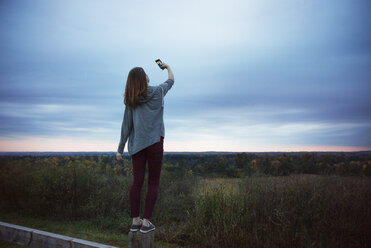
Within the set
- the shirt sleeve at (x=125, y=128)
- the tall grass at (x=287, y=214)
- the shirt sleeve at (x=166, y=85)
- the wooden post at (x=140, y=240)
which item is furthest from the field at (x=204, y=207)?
the shirt sleeve at (x=166, y=85)

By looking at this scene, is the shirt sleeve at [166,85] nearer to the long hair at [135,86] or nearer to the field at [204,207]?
the long hair at [135,86]

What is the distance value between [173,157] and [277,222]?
19.4 ft

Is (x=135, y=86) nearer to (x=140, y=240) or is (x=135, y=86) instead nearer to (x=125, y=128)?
(x=125, y=128)

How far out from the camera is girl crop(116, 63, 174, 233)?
9.05 ft

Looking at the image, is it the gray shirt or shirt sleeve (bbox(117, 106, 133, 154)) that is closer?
the gray shirt

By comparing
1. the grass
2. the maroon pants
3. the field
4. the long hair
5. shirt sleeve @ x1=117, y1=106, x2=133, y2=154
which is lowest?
the grass

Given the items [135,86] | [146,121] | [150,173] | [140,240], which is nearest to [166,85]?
[135,86]

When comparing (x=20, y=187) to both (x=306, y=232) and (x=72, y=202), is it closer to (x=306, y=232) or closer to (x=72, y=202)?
(x=72, y=202)

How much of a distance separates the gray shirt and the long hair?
0.21 ft

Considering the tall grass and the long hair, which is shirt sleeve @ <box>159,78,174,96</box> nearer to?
the long hair

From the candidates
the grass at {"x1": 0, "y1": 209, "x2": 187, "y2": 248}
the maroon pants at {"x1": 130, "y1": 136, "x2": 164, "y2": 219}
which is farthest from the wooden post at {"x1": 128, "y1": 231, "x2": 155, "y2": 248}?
the grass at {"x1": 0, "y1": 209, "x2": 187, "y2": 248}

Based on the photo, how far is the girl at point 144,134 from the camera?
2758 millimetres

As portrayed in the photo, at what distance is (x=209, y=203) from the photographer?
4.81 meters

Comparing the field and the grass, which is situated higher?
the field
